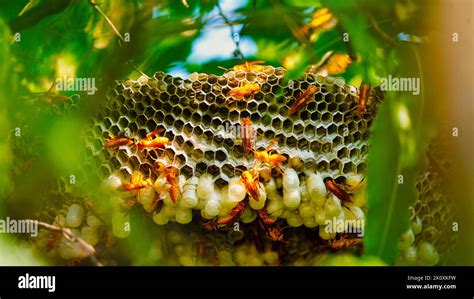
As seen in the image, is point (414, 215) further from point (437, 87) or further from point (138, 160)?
point (138, 160)

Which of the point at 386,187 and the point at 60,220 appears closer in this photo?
the point at 386,187

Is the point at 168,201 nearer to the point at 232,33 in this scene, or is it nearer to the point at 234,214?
the point at 234,214

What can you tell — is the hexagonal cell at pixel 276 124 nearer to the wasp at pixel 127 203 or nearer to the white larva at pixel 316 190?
the white larva at pixel 316 190

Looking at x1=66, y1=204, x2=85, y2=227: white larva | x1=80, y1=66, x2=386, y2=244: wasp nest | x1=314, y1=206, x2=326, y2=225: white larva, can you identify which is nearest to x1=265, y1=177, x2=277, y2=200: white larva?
x1=80, y1=66, x2=386, y2=244: wasp nest

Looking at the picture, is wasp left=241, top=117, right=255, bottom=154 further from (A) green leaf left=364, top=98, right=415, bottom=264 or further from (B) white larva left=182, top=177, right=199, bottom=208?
(A) green leaf left=364, top=98, right=415, bottom=264

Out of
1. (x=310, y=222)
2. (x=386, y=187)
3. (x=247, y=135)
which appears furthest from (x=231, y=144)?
(x=386, y=187)

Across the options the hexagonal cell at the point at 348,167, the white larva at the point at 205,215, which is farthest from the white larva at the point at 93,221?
the hexagonal cell at the point at 348,167
